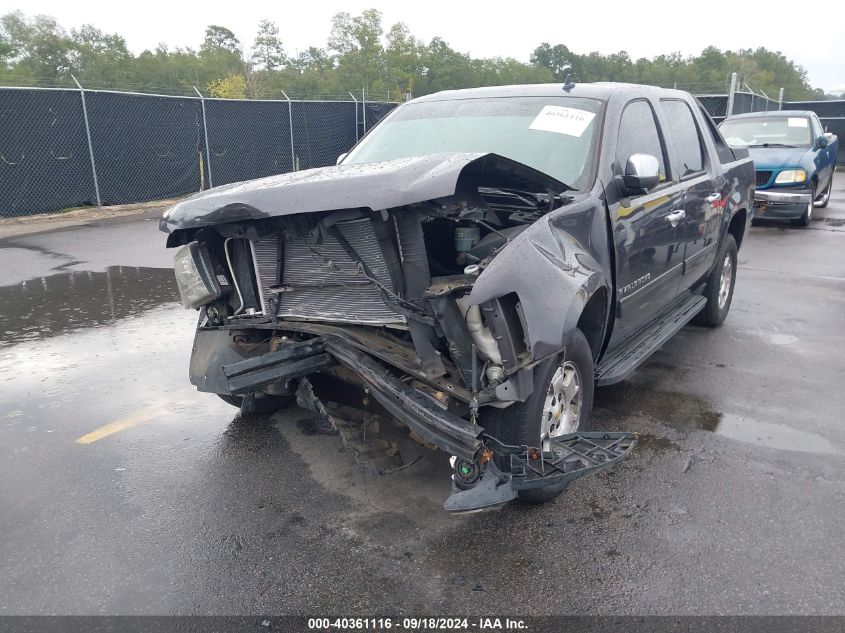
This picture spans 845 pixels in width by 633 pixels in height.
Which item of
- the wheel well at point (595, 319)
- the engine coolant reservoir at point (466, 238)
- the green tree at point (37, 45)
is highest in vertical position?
the green tree at point (37, 45)

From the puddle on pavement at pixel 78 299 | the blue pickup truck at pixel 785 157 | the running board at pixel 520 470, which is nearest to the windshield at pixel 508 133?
the running board at pixel 520 470

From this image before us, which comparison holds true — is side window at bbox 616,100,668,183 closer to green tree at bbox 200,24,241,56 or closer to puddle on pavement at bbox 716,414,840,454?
puddle on pavement at bbox 716,414,840,454

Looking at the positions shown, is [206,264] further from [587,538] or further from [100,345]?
[100,345]

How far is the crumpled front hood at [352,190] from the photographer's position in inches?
104

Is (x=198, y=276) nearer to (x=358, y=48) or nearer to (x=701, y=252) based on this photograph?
(x=701, y=252)

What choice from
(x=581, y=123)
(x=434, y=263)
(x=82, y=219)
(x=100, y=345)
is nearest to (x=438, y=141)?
(x=581, y=123)

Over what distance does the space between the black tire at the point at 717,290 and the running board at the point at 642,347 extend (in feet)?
1.72

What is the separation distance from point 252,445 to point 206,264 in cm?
119

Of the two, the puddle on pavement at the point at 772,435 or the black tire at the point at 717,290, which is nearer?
the puddle on pavement at the point at 772,435

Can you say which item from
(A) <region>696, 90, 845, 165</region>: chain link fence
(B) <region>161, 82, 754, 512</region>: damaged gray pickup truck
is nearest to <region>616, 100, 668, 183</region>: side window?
(B) <region>161, 82, 754, 512</region>: damaged gray pickup truck

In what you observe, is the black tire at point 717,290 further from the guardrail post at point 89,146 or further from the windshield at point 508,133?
the guardrail post at point 89,146

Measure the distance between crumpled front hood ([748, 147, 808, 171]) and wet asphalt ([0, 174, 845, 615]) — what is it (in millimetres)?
6563

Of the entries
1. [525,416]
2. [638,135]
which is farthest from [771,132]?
[525,416]

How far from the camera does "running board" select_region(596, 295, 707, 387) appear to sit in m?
3.76
